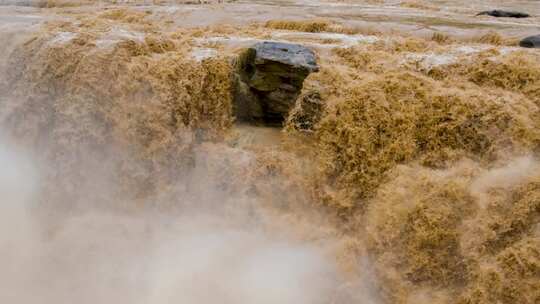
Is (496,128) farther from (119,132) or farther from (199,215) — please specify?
(119,132)

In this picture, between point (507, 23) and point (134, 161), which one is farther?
point (507, 23)

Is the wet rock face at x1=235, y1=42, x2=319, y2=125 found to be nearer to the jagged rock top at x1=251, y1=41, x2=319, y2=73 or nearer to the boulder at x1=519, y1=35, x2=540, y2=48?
the jagged rock top at x1=251, y1=41, x2=319, y2=73

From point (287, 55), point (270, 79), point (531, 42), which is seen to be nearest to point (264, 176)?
point (270, 79)

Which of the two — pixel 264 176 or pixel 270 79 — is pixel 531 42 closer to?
pixel 270 79

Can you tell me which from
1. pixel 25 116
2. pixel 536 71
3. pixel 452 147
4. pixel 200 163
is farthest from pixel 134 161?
pixel 536 71

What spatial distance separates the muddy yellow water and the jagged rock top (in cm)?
26

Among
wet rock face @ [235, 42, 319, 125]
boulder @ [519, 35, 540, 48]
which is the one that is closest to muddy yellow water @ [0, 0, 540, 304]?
wet rock face @ [235, 42, 319, 125]

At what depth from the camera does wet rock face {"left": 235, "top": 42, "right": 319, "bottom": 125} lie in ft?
23.4

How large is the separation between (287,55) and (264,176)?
188 centimetres

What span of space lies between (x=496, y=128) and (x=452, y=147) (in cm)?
54

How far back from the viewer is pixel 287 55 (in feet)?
23.7

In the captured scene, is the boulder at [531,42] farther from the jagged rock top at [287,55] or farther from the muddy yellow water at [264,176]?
the jagged rock top at [287,55]

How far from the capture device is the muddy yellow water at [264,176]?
531 cm

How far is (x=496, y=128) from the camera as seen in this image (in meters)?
5.91
